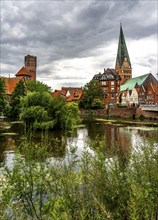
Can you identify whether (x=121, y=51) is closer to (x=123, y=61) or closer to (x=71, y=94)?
(x=123, y=61)

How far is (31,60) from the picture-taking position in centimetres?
16388

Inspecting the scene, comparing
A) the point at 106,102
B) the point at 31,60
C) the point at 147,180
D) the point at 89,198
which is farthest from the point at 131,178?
the point at 31,60

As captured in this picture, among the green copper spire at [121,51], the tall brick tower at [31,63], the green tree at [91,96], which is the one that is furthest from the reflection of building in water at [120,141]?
the tall brick tower at [31,63]

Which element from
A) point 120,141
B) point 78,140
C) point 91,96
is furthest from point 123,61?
point 120,141

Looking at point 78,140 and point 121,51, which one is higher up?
point 121,51

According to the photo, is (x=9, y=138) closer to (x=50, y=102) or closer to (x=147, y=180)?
(x=50, y=102)

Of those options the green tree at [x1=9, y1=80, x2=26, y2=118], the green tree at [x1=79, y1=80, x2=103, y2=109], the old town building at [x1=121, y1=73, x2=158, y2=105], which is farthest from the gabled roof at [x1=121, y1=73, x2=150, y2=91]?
the green tree at [x1=9, y1=80, x2=26, y2=118]

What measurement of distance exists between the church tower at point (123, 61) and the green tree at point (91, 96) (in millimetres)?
51345

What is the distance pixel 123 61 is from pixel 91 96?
2255 inches

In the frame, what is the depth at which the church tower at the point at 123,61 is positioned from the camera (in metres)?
142

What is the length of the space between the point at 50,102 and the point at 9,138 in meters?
12.7

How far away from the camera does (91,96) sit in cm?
9194

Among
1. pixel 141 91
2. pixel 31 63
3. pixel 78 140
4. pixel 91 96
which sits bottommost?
pixel 78 140

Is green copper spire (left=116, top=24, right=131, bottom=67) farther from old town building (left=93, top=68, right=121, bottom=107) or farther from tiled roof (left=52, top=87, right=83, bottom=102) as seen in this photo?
old town building (left=93, top=68, right=121, bottom=107)
